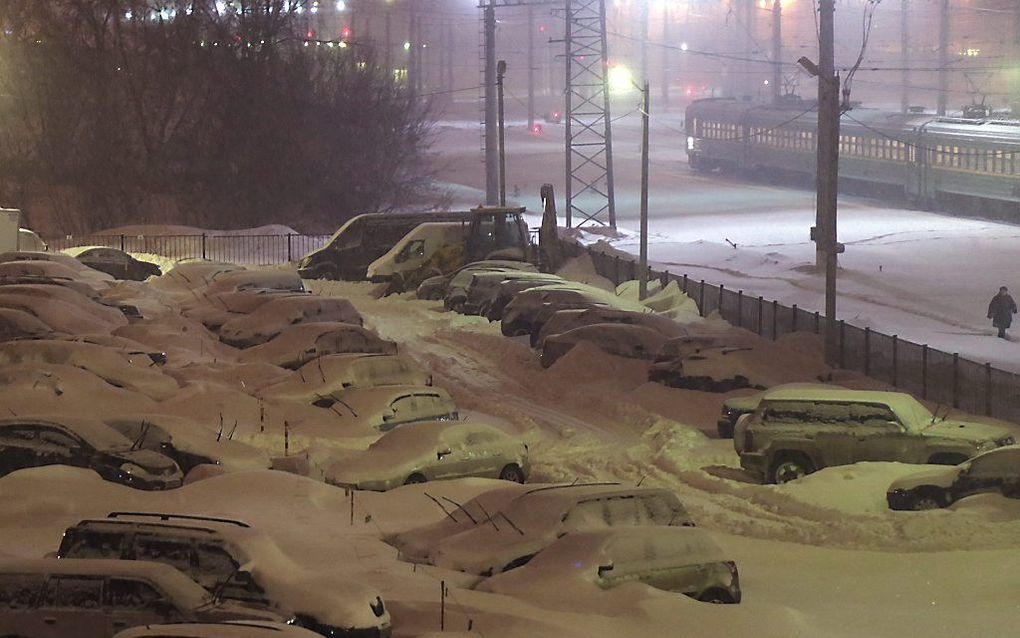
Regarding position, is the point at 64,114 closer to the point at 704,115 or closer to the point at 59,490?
the point at 704,115

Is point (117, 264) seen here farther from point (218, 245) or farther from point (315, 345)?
point (315, 345)

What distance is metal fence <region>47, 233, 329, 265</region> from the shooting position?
153 feet

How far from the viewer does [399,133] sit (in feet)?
199

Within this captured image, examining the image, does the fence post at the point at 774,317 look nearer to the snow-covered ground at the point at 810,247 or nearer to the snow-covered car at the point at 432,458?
the snow-covered ground at the point at 810,247

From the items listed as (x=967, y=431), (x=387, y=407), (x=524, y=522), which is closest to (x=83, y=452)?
(x=387, y=407)

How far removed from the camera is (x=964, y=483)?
15336 mm

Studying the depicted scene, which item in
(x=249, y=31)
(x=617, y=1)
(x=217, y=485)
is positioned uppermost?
(x=617, y=1)

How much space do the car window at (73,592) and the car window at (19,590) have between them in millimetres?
80

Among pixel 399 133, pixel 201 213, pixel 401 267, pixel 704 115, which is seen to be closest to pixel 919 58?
pixel 704 115

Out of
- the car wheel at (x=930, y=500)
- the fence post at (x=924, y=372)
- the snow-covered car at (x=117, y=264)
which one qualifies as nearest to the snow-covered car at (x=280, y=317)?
the fence post at (x=924, y=372)

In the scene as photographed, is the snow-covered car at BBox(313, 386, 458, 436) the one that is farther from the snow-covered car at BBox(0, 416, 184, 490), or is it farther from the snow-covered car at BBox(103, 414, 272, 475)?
the snow-covered car at BBox(0, 416, 184, 490)

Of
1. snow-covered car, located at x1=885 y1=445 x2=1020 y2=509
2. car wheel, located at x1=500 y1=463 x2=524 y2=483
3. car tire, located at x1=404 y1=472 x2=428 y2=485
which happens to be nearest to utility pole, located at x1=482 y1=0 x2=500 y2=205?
car wheel, located at x1=500 y1=463 x2=524 y2=483

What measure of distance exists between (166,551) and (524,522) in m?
3.29

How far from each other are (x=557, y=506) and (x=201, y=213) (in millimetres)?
47279
